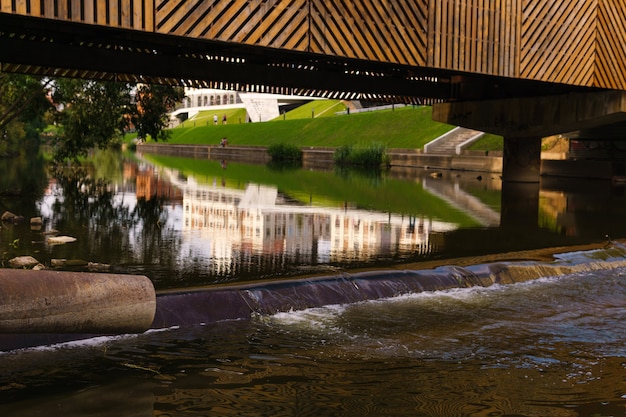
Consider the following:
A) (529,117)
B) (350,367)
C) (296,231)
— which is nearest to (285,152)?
(529,117)

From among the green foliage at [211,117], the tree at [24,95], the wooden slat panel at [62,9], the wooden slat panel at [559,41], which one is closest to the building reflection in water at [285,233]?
the wooden slat panel at [62,9]

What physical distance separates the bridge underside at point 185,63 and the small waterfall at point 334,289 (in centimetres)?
546

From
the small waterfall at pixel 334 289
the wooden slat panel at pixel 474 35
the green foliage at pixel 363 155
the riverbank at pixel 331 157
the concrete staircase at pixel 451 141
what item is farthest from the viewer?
the green foliage at pixel 363 155

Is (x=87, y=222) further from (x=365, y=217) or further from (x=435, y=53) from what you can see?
(x=435, y=53)

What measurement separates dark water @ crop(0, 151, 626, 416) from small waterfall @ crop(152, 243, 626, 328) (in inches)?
7.4

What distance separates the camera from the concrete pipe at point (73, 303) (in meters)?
6.75

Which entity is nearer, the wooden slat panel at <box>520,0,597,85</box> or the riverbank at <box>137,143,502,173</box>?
the wooden slat panel at <box>520,0,597,85</box>

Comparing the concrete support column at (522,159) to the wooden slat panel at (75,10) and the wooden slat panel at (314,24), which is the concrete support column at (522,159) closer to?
the wooden slat panel at (314,24)

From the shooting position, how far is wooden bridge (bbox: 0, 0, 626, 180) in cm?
1352

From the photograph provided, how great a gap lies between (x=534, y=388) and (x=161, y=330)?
3.83 metres

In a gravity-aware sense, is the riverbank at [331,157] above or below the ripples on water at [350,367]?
above

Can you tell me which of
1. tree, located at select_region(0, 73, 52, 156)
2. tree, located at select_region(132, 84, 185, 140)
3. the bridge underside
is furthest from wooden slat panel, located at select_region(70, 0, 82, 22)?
tree, located at select_region(132, 84, 185, 140)

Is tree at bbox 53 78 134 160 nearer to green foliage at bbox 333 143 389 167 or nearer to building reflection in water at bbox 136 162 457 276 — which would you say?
building reflection in water at bbox 136 162 457 276

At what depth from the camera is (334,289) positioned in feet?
33.3
